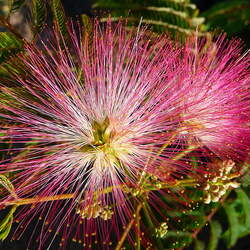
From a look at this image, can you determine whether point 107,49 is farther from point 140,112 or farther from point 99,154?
point 99,154

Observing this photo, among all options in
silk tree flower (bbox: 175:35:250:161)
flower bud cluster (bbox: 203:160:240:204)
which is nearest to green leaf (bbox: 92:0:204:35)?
silk tree flower (bbox: 175:35:250:161)

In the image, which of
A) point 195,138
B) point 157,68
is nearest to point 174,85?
point 157,68

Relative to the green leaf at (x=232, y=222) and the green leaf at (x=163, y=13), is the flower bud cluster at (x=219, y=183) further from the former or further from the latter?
the green leaf at (x=163, y=13)

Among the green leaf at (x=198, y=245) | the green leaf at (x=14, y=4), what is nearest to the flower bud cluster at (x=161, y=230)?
the green leaf at (x=198, y=245)

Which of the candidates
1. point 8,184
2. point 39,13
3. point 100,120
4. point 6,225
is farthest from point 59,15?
point 6,225

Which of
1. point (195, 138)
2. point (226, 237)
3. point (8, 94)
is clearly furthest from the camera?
point (226, 237)

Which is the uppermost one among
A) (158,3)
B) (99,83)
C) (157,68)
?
(158,3)
